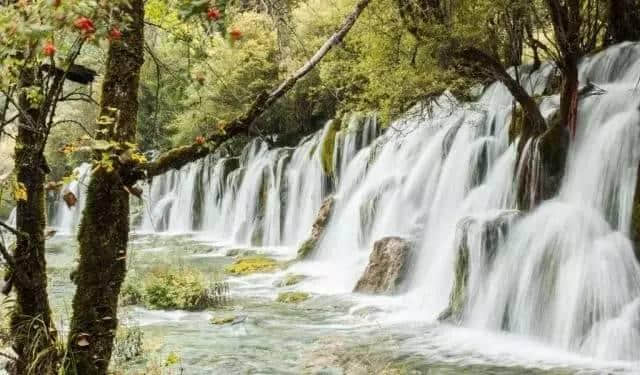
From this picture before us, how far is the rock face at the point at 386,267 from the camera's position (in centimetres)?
1350

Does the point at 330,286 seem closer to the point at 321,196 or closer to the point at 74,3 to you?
the point at 321,196

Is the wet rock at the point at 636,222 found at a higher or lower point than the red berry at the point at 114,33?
lower

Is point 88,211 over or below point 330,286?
over

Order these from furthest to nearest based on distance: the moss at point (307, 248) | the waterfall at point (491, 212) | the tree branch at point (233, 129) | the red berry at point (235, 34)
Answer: the moss at point (307, 248), the waterfall at point (491, 212), the tree branch at point (233, 129), the red berry at point (235, 34)

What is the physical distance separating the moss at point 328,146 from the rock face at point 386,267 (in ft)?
28.7

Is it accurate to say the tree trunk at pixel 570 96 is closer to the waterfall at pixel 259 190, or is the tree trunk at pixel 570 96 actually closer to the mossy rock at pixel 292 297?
the mossy rock at pixel 292 297

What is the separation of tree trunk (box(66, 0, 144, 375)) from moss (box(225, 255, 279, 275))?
43.8 ft

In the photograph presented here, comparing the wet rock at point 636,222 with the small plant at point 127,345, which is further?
the wet rock at point 636,222

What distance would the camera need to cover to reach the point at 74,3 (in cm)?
239

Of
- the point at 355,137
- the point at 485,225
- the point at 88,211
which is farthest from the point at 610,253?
the point at 355,137

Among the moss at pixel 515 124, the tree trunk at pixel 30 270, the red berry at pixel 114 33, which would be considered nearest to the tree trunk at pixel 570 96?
the moss at pixel 515 124

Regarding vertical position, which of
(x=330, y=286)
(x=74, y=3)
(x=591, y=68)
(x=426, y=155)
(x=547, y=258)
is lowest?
(x=330, y=286)

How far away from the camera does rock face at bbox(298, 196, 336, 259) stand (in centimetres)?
1859

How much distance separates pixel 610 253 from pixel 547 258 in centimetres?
95
